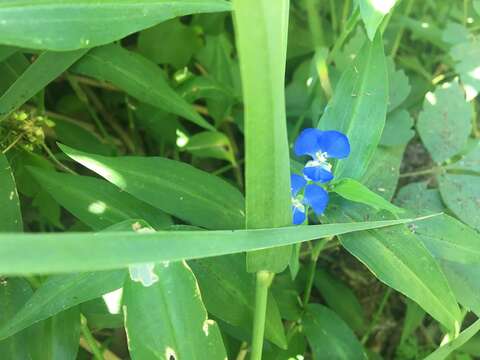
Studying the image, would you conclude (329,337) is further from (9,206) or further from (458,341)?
(9,206)

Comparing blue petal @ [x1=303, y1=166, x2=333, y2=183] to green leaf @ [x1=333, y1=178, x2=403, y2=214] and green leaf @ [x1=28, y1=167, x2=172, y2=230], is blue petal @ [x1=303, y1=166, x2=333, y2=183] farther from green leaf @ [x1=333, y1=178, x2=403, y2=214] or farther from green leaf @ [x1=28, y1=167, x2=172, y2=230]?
green leaf @ [x1=28, y1=167, x2=172, y2=230]

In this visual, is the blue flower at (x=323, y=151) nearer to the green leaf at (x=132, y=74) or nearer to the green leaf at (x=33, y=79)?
the green leaf at (x=132, y=74)

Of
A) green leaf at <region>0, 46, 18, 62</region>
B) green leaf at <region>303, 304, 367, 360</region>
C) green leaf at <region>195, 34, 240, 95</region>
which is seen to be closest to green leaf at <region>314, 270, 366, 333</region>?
green leaf at <region>303, 304, 367, 360</region>

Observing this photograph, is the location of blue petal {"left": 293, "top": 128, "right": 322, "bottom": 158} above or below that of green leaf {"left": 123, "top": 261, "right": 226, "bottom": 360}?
above

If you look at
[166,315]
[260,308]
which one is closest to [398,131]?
[260,308]

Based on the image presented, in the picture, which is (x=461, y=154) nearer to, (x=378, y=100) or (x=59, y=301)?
(x=378, y=100)

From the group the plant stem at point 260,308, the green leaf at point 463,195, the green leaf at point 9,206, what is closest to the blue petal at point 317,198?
the plant stem at point 260,308

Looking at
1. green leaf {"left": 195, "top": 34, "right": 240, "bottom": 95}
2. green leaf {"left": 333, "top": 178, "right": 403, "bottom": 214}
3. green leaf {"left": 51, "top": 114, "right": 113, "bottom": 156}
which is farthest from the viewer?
green leaf {"left": 195, "top": 34, "right": 240, "bottom": 95}
